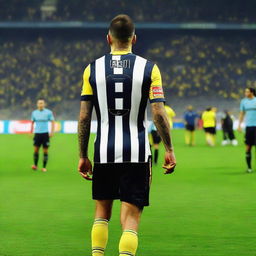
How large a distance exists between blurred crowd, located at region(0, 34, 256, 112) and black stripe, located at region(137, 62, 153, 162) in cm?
4859

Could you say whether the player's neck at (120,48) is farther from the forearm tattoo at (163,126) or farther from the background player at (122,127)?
the forearm tattoo at (163,126)

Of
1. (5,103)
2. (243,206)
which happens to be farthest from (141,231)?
(5,103)

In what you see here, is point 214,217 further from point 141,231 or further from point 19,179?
point 19,179

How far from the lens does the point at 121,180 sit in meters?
5.84

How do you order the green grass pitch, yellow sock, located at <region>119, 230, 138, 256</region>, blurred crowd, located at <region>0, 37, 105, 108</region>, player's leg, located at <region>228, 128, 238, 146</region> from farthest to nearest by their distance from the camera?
blurred crowd, located at <region>0, 37, 105, 108</region> < player's leg, located at <region>228, 128, 238, 146</region> < the green grass pitch < yellow sock, located at <region>119, 230, 138, 256</region>

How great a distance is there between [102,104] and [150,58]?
50.6 m

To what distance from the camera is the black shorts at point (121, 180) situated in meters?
5.80

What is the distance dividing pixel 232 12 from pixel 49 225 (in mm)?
49269

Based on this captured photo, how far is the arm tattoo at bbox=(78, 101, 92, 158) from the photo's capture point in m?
5.88

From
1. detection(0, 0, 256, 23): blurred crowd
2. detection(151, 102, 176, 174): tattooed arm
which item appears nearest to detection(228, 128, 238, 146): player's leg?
detection(0, 0, 256, 23): blurred crowd

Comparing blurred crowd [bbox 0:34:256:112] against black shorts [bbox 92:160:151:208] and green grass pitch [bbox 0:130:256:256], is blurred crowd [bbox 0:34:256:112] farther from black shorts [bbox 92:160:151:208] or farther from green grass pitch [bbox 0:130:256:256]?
black shorts [bbox 92:160:151:208]

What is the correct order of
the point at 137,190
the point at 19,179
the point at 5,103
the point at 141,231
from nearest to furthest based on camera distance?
the point at 137,190 → the point at 141,231 → the point at 19,179 → the point at 5,103

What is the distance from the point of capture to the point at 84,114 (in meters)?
5.88

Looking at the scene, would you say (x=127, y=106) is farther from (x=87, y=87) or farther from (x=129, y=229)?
(x=129, y=229)
